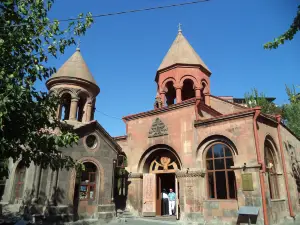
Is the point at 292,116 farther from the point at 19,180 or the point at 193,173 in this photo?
the point at 19,180

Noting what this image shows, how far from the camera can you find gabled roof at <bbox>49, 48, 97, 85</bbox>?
15.5 meters

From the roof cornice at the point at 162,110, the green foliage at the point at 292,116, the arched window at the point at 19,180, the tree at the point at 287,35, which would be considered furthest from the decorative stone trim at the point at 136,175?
the green foliage at the point at 292,116

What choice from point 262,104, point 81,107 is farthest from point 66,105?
point 262,104

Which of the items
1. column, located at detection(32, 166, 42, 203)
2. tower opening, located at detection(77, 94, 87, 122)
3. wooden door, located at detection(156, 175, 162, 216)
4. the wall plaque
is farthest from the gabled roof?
the wall plaque

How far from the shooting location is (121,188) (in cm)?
1515

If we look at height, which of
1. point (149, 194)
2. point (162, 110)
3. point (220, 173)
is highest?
point (162, 110)

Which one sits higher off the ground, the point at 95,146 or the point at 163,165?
the point at 95,146

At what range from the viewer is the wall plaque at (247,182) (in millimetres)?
10582

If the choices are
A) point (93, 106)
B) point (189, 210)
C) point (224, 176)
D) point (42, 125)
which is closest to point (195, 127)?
point (224, 176)

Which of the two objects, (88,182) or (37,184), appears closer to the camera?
(37,184)

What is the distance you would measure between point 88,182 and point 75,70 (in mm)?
7162

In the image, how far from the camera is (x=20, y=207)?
11742 mm

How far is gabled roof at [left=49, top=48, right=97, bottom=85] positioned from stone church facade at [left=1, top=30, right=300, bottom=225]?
7 cm

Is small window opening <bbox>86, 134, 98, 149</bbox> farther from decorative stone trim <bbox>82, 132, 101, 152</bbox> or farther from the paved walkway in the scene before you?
the paved walkway
